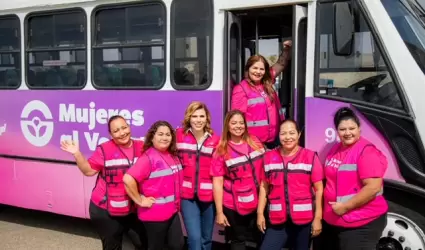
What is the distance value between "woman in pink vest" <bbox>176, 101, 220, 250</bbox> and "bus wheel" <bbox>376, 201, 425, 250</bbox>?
1.46 metres

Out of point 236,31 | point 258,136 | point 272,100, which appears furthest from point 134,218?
point 236,31

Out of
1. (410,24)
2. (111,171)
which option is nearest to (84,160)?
(111,171)

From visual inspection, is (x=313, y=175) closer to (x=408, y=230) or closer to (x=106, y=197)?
(x=408, y=230)

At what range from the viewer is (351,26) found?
3898 millimetres

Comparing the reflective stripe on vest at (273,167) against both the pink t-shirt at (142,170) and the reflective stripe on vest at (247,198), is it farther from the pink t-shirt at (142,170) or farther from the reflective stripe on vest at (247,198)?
the pink t-shirt at (142,170)

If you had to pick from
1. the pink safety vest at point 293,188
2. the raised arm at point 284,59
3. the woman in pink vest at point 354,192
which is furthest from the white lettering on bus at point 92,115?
the woman in pink vest at point 354,192

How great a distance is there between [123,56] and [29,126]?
5.18 feet

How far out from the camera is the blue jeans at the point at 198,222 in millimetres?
4031

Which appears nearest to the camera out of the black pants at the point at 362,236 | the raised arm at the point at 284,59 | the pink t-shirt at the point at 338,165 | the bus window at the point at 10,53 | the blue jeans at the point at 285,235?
the pink t-shirt at the point at 338,165

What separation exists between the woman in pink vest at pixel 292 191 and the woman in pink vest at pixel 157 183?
75cm

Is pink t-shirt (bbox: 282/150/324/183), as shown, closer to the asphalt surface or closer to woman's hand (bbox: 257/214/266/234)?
woman's hand (bbox: 257/214/266/234)

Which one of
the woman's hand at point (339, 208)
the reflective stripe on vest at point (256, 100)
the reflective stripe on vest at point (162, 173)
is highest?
the reflective stripe on vest at point (256, 100)

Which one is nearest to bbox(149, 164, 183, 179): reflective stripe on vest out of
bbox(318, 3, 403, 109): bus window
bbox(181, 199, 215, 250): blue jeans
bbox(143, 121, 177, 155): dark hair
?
bbox(143, 121, 177, 155): dark hair

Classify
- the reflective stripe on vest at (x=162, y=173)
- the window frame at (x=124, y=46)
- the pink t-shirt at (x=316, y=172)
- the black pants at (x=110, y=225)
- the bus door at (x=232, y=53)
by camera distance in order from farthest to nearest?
the window frame at (x=124, y=46) → the bus door at (x=232, y=53) → the black pants at (x=110, y=225) → the reflective stripe on vest at (x=162, y=173) → the pink t-shirt at (x=316, y=172)
